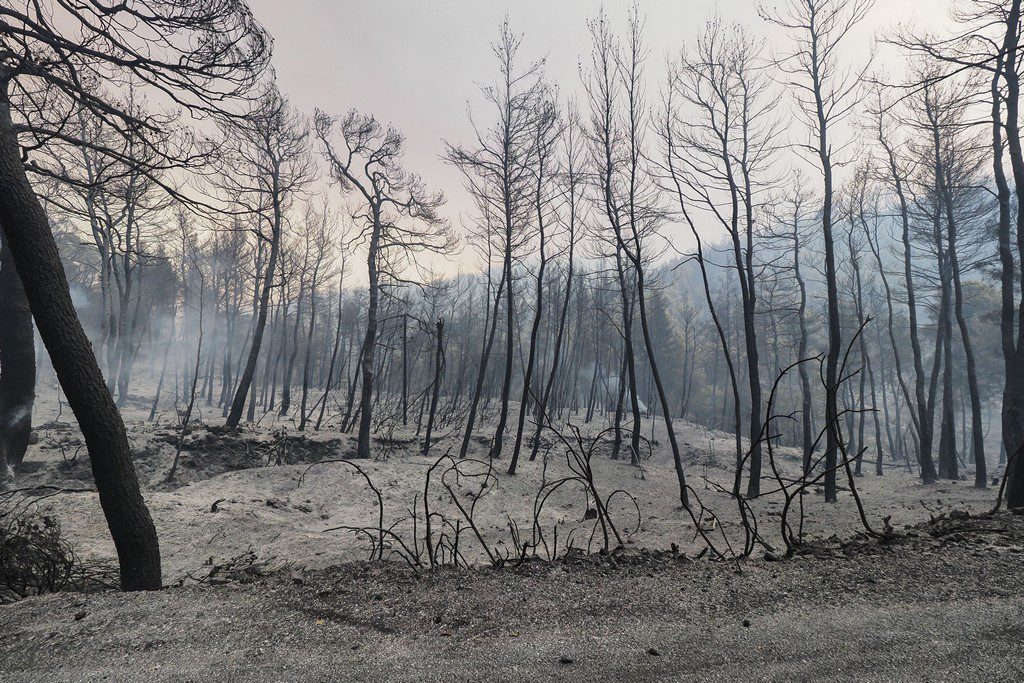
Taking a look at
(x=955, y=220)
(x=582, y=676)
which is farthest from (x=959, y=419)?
(x=582, y=676)

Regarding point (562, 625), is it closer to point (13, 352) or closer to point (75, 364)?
point (75, 364)

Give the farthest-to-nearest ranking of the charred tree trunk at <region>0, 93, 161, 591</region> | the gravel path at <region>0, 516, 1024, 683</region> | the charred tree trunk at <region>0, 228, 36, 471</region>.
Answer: the charred tree trunk at <region>0, 228, 36, 471</region> → the charred tree trunk at <region>0, 93, 161, 591</region> → the gravel path at <region>0, 516, 1024, 683</region>

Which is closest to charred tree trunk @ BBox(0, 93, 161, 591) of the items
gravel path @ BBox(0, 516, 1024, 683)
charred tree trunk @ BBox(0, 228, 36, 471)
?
gravel path @ BBox(0, 516, 1024, 683)

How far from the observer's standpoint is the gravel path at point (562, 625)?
6.06 ft

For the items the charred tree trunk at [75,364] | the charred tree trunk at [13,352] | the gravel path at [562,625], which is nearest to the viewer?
the gravel path at [562,625]

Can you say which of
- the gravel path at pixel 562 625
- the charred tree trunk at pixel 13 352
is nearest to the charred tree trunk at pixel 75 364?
the gravel path at pixel 562 625

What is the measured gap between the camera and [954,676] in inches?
67.7

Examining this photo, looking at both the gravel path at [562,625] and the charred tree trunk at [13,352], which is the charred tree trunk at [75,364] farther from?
the charred tree trunk at [13,352]

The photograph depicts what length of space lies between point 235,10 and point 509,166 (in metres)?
8.79

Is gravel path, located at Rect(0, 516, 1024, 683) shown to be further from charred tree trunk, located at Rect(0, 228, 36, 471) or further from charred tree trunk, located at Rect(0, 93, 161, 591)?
charred tree trunk, located at Rect(0, 228, 36, 471)

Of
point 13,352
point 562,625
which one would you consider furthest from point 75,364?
point 13,352

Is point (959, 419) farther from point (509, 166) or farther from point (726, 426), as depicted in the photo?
point (509, 166)

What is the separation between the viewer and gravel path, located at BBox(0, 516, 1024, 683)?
1.85m

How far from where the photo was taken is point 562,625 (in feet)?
7.25
